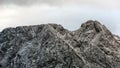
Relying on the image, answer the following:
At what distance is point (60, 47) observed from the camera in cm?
13000

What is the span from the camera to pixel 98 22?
455 feet

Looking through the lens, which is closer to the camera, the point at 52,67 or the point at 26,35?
the point at 52,67

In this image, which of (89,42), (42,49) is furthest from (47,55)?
(89,42)

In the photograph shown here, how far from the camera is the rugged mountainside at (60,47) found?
129m

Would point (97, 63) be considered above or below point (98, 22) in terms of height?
below

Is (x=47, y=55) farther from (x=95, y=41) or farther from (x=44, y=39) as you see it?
(x=95, y=41)

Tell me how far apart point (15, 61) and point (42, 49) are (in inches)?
323

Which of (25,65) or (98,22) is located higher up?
(98,22)

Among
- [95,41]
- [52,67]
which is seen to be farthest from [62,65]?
[95,41]

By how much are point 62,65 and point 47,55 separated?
4702 millimetres

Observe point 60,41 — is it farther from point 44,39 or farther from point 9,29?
point 9,29

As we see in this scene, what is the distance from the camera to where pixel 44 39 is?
436 ft

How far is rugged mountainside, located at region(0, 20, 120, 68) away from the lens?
12925cm

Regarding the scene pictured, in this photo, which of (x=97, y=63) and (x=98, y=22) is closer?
(x=97, y=63)
